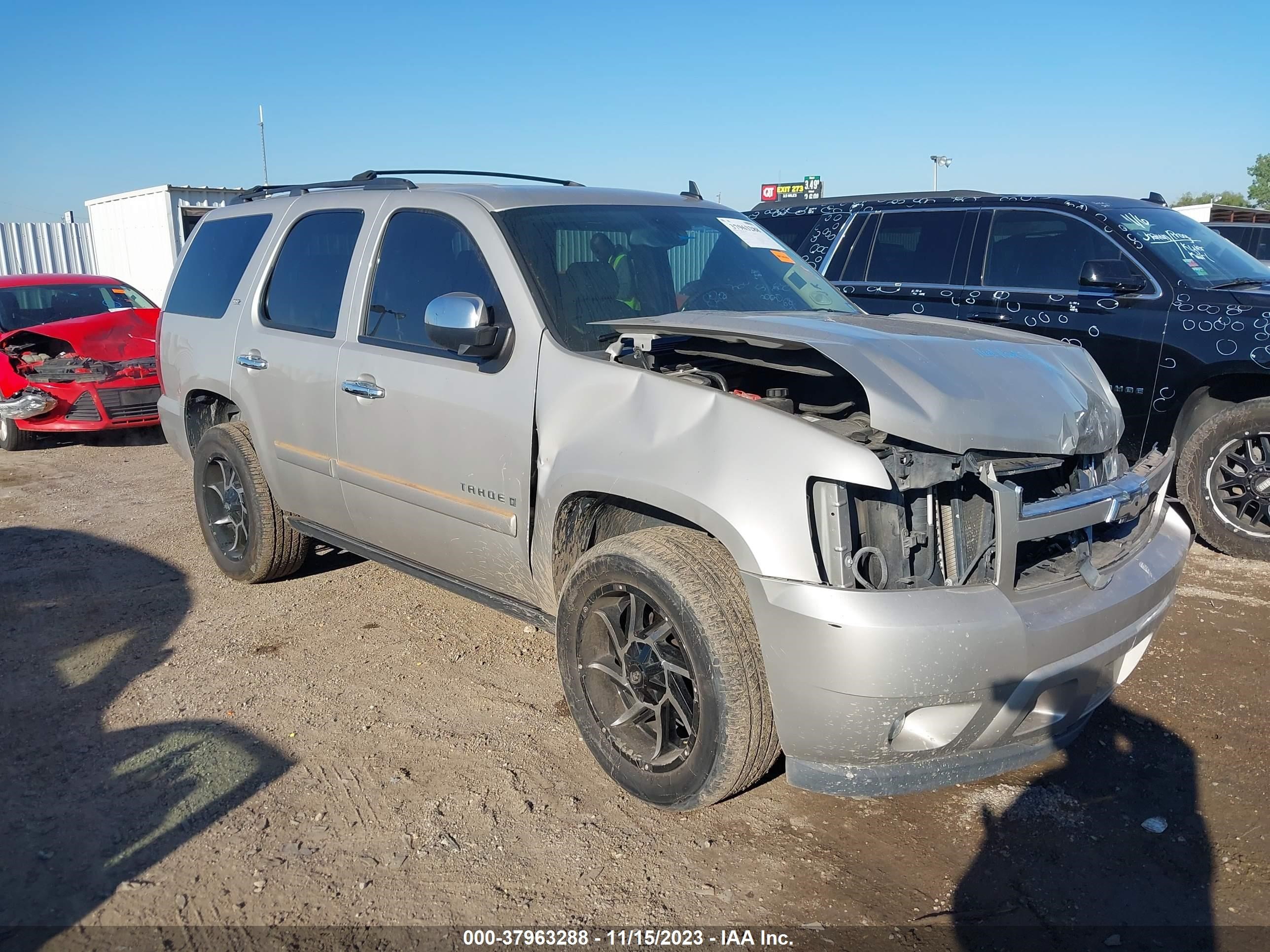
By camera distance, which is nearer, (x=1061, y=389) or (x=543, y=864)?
(x=543, y=864)

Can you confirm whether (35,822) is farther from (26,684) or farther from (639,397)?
(639,397)

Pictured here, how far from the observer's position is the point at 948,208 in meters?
6.54

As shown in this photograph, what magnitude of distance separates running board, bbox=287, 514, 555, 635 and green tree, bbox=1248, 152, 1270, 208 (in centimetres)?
6781

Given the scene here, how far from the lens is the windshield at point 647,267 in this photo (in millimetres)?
3570

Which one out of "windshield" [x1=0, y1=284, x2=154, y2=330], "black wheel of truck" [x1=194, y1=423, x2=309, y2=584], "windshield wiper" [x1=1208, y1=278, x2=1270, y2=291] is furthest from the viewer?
"windshield" [x1=0, y1=284, x2=154, y2=330]

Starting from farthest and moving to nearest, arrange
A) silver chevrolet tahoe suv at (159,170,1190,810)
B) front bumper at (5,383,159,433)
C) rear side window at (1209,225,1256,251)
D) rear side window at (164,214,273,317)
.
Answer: rear side window at (1209,225,1256,251) → front bumper at (5,383,159,433) → rear side window at (164,214,273,317) → silver chevrolet tahoe suv at (159,170,1190,810)

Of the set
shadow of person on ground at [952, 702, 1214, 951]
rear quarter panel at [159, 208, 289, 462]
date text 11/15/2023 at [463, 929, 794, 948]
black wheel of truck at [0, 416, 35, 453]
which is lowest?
black wheel of truck at [0, 416, 35, 453]

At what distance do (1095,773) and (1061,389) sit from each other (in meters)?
1.30

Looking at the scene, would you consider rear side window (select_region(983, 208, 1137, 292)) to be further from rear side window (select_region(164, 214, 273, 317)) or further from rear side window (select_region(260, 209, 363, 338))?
rear side window (select_region(164, 214, 273, 317))

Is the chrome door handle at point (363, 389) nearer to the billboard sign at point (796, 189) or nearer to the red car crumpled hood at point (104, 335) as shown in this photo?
the red car crumpled hood at point (104, 335)

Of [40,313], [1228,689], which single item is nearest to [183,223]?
[40,313]

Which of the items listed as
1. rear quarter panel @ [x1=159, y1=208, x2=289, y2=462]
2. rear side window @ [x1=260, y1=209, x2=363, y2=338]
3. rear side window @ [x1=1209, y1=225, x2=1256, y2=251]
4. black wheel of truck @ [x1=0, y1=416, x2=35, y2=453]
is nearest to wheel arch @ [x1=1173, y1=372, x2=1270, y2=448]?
rear side window @ [x1=260, y1=209, x2=363, y2=338]

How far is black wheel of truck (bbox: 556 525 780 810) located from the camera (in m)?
2.73

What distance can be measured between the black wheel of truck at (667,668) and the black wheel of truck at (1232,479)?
3767 millimetres
